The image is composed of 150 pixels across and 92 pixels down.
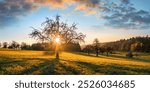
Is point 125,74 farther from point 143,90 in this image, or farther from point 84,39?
point 84,39

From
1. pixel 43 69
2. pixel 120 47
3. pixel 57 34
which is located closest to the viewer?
pixel 43 69

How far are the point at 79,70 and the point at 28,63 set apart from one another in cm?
365

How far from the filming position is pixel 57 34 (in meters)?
Result: 30.2

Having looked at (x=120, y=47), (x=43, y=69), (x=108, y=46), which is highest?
(x=108, y=46)

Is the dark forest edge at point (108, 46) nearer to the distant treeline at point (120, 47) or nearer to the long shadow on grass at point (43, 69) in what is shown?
the distant treeline at point (120, 47)

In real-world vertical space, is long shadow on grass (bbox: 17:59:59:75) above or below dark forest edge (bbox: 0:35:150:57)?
below

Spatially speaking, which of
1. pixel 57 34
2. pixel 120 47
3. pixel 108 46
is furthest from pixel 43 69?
pixel 108 46

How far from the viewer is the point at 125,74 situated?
73.1ft

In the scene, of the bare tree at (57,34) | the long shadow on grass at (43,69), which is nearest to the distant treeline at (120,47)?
the bare tree at (57,34)

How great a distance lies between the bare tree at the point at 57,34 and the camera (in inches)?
1171

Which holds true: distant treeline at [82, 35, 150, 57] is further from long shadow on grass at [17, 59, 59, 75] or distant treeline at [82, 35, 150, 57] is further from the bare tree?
long shadow on grass at [17, 59, 59, 75]

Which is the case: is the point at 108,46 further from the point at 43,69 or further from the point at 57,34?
the point at 43,69

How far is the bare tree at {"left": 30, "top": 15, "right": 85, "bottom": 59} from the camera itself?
29.8m

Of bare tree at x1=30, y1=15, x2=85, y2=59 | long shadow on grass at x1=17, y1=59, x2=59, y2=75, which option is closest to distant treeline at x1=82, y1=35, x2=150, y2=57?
bare tree at x1=30, y1=15, x2=85, y2=59
